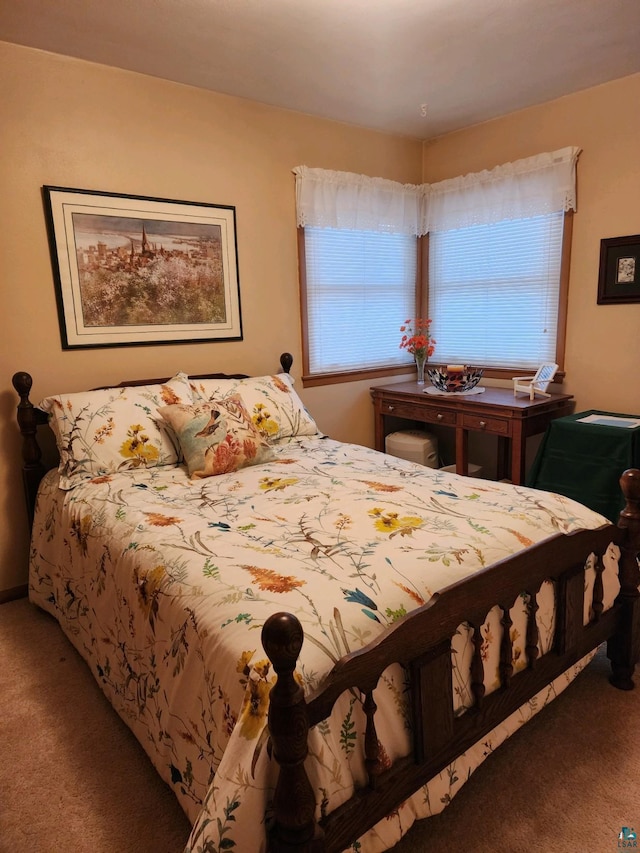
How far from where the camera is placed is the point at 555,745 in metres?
1.69

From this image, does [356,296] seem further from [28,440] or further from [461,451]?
[28,440]

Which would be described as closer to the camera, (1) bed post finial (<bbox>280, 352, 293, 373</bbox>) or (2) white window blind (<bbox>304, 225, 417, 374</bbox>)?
(1) bed post finial (<bbox>280, 352, 293, 373</bbox>)

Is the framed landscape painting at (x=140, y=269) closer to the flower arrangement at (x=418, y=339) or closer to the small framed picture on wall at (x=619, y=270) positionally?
the flower arrangement at (x=418, y=339)

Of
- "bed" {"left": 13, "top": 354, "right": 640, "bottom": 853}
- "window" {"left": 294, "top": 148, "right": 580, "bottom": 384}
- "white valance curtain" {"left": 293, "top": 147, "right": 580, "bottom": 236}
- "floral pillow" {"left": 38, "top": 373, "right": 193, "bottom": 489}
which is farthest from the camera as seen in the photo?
"window" {"left": 294, "top": 148, "right": 580, "bottom": 384}

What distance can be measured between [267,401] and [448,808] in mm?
1938

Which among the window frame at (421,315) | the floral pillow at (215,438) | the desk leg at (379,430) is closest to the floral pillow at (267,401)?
the floral pillow at (215,438)

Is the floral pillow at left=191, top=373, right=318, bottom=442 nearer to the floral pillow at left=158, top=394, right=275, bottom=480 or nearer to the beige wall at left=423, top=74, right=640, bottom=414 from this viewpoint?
the floral pillow at left=158, top=394, right=275, bottom=480

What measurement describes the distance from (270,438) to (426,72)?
2034 mm

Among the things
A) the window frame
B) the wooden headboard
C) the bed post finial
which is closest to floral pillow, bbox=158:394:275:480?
the wooden headboard

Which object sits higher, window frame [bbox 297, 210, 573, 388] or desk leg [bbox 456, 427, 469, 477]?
window frame [bbox 297, 210, 573, 388]

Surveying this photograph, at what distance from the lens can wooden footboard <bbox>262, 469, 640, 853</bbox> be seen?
978 mm

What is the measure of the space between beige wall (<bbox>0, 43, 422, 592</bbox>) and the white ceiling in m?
0.13

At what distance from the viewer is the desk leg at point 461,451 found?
3.46 m

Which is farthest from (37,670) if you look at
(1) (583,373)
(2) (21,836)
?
(1) (583,373)
